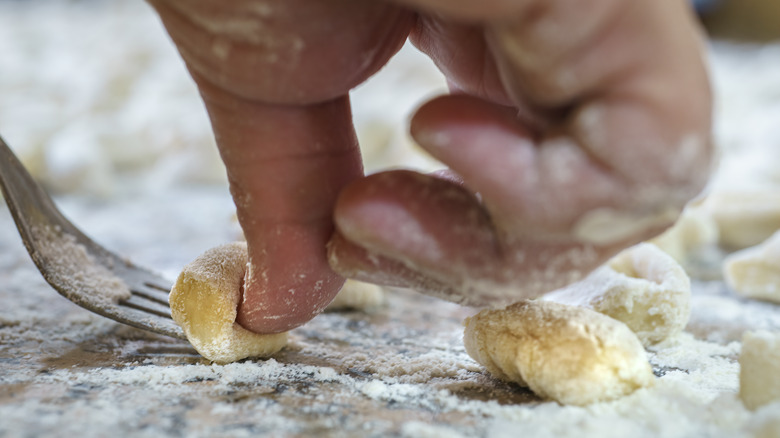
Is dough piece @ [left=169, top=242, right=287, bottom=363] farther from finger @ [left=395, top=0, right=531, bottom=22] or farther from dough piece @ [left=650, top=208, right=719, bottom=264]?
dough piece @ [left=650, top=208, right=719, bottom=264]

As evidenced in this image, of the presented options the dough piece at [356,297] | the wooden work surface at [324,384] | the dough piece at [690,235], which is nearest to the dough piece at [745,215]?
the dough piece at [690,235]

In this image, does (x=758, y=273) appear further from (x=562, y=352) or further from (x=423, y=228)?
(x=423, y=228)

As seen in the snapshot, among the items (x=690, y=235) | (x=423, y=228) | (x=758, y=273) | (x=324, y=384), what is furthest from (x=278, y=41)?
(x=690, y=235)

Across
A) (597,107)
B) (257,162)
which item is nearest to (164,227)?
(257,162)

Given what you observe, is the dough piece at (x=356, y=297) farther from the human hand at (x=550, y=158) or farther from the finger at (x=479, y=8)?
the finger at (x=479, y=8)

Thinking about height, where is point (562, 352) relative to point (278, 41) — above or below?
below
